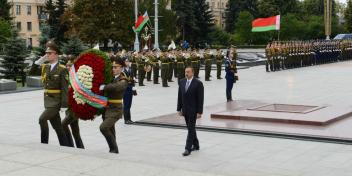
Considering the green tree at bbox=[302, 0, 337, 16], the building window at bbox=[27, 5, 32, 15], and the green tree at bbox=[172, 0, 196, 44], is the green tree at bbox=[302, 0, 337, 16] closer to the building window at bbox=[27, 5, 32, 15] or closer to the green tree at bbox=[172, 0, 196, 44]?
the green tree at bbox=[172, 0, 196, 44]

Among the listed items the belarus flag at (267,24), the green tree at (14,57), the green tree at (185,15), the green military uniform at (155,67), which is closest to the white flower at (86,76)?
the green military uniform at (155,67)

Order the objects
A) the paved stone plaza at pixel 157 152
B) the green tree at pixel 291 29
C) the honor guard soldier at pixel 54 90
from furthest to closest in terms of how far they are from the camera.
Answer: the green tree at pixel 291 29 → the honor guard soldier at pixel 54 90 → the paved stone plaza at pixel 157 152

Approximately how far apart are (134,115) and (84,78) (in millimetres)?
6275

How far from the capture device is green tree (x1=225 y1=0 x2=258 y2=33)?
276 ft

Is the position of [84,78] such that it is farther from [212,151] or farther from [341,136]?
[341,136]

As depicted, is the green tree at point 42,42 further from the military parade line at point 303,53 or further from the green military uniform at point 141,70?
the military parade line at point 303,53

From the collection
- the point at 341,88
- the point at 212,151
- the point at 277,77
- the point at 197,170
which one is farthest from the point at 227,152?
the point at 277,77

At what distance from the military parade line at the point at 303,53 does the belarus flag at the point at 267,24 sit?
3.01 feet

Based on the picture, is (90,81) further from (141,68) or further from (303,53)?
(303,53)

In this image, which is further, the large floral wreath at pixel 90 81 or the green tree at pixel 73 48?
the green tree at pixel 73 48

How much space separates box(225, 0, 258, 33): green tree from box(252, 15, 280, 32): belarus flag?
51.1 meters

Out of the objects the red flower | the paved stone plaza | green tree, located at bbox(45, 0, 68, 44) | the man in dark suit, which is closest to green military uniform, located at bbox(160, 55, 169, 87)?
the paved stone plaza

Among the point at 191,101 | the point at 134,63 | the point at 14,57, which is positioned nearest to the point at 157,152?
the point at 191,101

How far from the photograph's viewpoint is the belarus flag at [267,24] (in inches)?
1236
